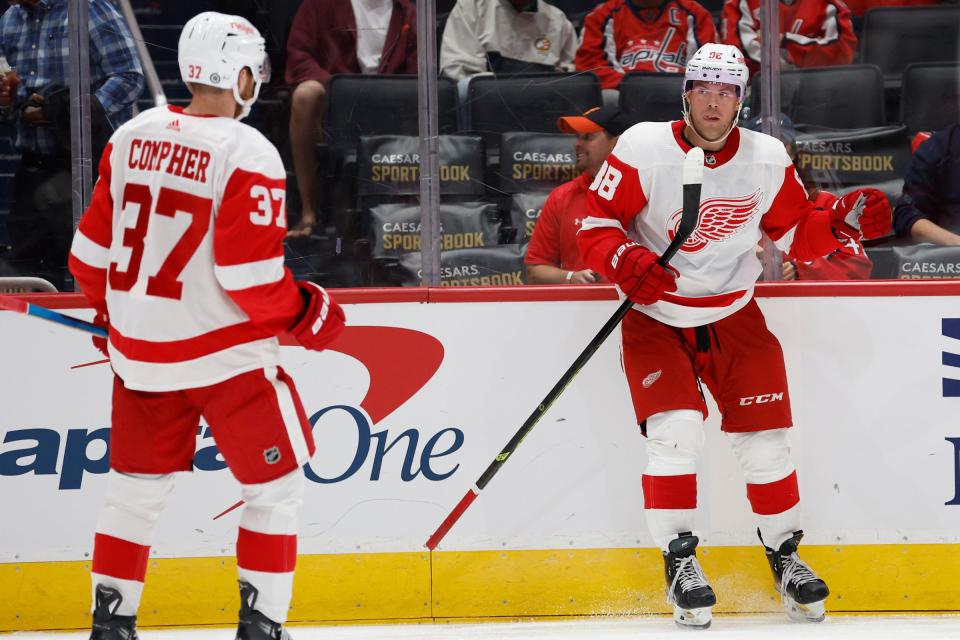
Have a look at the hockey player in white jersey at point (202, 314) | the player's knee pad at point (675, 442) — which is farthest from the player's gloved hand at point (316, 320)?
the player's knee pad at point (675, 442)

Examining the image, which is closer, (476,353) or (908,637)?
(908,637)

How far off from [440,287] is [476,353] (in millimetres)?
206

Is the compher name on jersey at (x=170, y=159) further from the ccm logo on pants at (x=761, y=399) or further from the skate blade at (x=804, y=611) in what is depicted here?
the skate blade at (x=804, y=611)

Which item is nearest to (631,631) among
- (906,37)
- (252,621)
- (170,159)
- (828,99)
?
(252,621)

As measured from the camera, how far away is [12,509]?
341 centimetres

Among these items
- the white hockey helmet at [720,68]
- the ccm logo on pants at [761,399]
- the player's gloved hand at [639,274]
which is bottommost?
the ccm logo on pants at [761,399]

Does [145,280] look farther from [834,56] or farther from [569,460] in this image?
[834,56]

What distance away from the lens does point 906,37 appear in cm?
354

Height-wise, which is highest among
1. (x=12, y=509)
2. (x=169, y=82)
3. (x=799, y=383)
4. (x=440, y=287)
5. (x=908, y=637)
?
(x=169, y=82)

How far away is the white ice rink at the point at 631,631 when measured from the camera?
314 cm

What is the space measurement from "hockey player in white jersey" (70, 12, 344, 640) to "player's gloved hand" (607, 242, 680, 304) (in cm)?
79

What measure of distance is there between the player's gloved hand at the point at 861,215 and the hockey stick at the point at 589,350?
1.30ft

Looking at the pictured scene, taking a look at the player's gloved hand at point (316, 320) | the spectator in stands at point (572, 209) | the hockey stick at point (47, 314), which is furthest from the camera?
the spectator in stands at point (572, 209)

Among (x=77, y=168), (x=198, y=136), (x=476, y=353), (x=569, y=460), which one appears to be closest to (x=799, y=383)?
(x=569, y=460)
